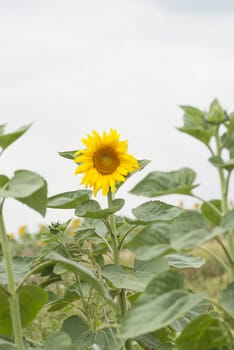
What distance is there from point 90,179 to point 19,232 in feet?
25.6

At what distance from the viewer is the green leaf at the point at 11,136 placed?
152 cm

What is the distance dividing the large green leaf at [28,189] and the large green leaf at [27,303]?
0.54ft

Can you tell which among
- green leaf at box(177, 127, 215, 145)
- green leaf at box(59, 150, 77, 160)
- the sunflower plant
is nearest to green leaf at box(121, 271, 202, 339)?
the sunflower plant

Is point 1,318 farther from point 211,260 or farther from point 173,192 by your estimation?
point 211,260

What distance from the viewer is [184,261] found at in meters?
1.84

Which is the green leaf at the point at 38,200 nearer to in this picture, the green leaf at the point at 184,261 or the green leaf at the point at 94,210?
the green leaf at the point at 94,210

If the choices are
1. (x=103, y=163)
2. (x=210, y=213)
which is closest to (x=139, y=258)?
(x=210, y=213)

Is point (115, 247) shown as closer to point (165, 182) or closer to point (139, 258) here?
point (165, 182)

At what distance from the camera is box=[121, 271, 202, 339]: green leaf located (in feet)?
4.19

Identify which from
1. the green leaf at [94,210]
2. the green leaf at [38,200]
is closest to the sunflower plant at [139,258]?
the green leaf at [94,210]

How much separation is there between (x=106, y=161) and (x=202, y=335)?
0.57 metres

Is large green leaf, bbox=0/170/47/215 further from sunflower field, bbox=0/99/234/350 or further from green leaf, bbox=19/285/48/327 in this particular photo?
green leaf, bbox=19/285/48/327

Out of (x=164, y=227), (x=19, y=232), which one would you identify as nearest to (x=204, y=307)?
(x=164, y=227)

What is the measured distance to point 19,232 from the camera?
9641 millimetres
